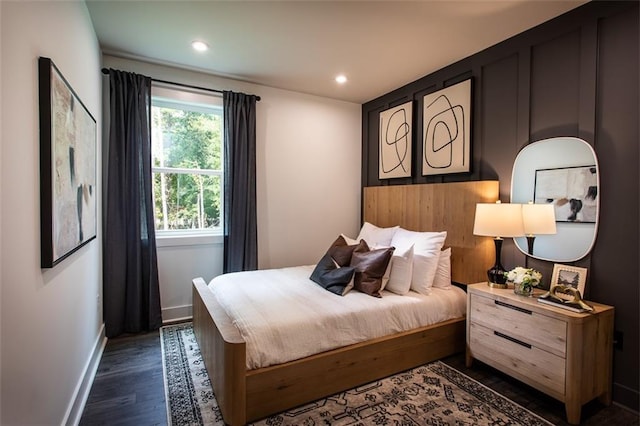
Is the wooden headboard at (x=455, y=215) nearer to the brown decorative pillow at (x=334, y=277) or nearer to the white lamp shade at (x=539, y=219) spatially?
the white lamp shade at (x=539, y=219)

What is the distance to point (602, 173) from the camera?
2240 millimetres

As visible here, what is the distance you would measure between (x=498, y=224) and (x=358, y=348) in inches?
54.2

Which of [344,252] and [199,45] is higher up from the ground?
[199,45]

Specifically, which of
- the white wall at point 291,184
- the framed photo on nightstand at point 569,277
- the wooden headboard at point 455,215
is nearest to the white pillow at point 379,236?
the wooden headboard at point 455,215

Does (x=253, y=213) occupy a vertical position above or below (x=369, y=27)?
below

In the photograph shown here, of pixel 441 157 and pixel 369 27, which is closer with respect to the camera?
pixel 369 27

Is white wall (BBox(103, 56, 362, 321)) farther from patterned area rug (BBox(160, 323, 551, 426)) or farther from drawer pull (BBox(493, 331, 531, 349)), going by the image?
drawer pull (BBox(493, 331, 531, 349))

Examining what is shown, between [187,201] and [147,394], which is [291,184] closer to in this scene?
[187,201]

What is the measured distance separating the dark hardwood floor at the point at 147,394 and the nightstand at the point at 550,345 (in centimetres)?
12

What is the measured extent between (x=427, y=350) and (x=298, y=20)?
277 centimetres

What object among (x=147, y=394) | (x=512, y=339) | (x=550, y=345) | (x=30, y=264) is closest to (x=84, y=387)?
(x=147, y=394)

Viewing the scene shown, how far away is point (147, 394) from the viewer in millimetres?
2234

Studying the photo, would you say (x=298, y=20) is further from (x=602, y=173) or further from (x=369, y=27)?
(x=602, y=173)

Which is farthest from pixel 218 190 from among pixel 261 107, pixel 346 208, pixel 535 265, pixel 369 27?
pixel 535 265
